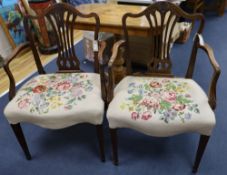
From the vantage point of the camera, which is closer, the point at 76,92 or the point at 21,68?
the point at 76,92

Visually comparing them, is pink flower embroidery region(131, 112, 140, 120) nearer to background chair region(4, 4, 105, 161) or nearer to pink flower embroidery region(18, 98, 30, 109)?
background chair region(4, 4, 105, 161)

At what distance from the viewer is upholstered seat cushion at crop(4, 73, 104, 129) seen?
116 centimetres

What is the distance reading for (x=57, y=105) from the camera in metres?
1.19

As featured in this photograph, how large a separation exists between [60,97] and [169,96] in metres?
0.63

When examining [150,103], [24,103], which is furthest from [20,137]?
[150,103]

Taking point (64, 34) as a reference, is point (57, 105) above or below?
below

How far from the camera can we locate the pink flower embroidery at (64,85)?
1306mm

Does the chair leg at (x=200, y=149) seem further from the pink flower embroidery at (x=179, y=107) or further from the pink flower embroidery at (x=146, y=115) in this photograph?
Result: the pink flower embroidery at (x=146, y=115)

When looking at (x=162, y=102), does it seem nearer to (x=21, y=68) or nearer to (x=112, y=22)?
(x=112, y=22)

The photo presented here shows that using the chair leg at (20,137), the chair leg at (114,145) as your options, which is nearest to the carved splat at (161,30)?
the chair leg at (114,145)

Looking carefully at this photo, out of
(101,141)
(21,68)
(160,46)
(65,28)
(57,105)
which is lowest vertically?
(21,68)

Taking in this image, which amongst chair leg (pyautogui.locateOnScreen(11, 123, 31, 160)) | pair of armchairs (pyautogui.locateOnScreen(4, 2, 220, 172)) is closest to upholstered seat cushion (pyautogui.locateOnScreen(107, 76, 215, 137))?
pair of armchairs (pyautogui.locateOnScreen(4, 2, 220, 172))

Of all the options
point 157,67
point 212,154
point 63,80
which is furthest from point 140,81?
point 212,154

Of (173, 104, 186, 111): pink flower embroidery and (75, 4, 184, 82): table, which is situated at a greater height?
(75, 4, 184, 82): table
